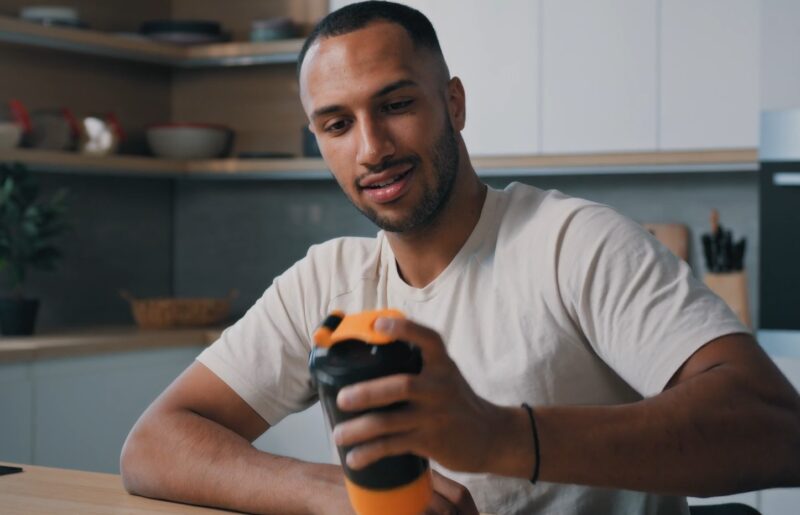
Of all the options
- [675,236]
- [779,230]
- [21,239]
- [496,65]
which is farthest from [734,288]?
[21,239]

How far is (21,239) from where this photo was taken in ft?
11.6

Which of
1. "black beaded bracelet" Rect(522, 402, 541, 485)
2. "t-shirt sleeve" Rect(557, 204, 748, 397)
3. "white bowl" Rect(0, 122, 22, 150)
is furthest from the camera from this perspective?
"white bowl" Rect(0, 122, 22, 150)

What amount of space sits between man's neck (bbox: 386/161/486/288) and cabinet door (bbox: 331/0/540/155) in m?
1.87

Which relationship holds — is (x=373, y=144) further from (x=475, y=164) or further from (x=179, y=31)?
(x=179, y=31)

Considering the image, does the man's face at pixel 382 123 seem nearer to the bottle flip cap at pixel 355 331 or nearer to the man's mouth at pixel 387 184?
the man's mouth at pixel 387 184

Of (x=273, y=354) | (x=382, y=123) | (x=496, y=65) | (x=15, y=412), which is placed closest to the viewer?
(x=382, y=123)

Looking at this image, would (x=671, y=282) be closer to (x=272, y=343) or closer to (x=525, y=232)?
(x=525, y=232)

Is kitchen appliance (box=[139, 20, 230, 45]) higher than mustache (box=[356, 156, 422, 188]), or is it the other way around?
kitchen appliance (box=[139, 20, 230, 45])

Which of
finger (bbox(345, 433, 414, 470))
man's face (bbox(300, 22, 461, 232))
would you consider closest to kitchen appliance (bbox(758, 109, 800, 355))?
man's face (bbox(300, 22, 461, 232))

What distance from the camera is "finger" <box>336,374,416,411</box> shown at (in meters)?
0.94

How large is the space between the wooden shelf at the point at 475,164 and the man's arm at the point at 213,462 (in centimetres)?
196

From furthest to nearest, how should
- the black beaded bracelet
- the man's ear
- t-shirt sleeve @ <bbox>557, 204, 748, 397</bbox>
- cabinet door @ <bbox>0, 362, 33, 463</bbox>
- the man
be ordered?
cabinet door @ <bbox>0, 362, 33, 463</bbox>, the man's ear, t-shirt sleeve @ <bbox>557, 204, 748, 397</bbox>, the man, the black beaded bracelet

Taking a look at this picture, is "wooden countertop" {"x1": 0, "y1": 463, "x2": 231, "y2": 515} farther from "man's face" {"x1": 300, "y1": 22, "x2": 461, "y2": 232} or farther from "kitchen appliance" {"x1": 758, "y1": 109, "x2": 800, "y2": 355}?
"kitchen appliance" {"x1": 758, "y1": 109, "x2": 800, "y2": 355}

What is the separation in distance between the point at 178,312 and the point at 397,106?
234cm
